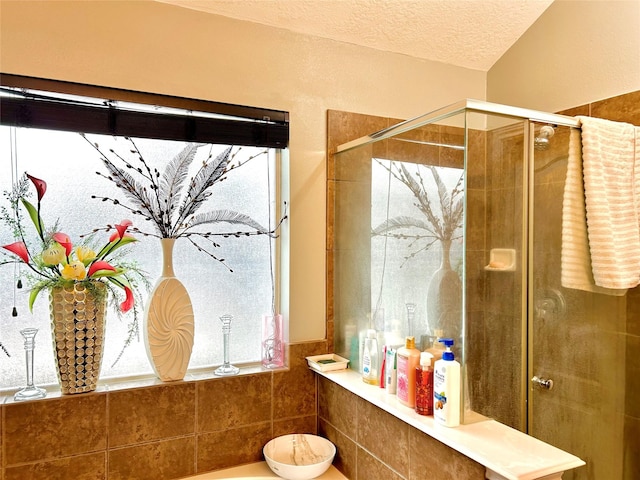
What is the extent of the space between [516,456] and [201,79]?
157 cm

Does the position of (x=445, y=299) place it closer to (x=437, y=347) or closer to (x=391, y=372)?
(x=437, y=347)

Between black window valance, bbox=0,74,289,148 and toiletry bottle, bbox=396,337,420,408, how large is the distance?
0.93 meters

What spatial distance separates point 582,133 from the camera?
4.88 feet

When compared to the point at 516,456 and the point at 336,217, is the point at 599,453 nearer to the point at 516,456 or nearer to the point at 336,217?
the point at 516,456

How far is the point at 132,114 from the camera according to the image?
5.37ft

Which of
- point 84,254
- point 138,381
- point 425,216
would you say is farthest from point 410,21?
point 138,381

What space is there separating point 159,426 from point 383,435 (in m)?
0.79

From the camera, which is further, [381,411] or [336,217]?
[336,217]

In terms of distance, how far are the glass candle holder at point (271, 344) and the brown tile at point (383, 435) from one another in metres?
0.40

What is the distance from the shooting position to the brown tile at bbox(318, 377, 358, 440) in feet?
5.57

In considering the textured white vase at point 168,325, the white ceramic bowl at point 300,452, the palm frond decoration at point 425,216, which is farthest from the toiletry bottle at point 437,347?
the textured white vase at point 168,325

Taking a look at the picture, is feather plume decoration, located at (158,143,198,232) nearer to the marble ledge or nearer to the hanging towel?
the marble ledge

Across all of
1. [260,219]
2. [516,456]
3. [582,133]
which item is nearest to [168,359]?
[260,219]

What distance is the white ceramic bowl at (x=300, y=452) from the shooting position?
1675 millimetres
